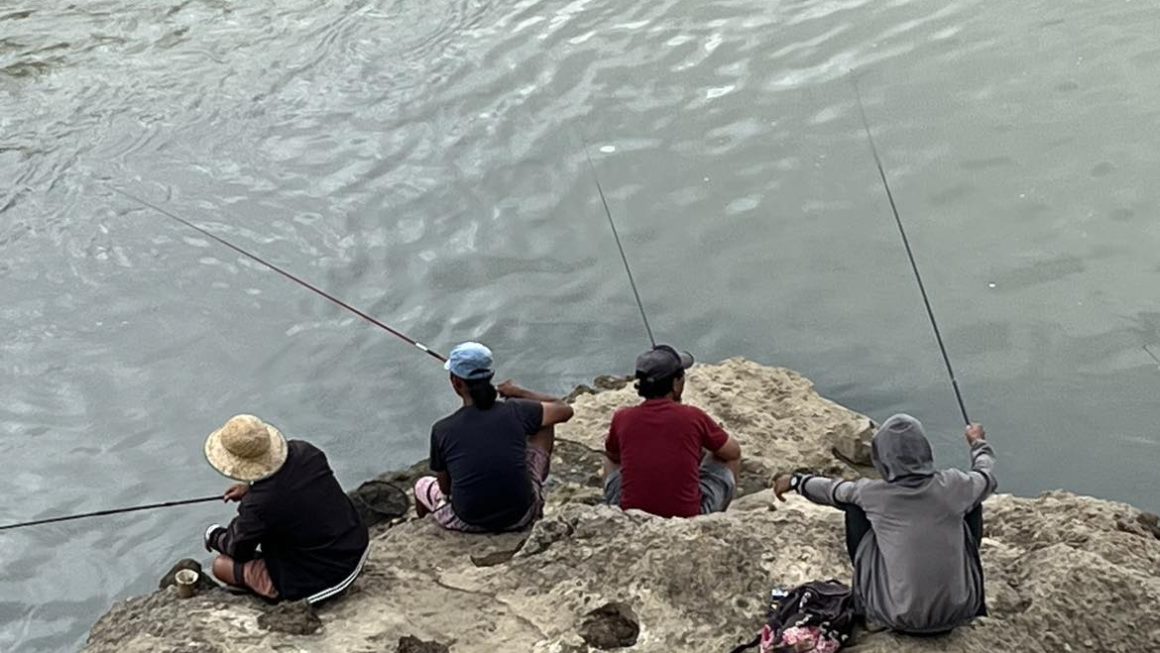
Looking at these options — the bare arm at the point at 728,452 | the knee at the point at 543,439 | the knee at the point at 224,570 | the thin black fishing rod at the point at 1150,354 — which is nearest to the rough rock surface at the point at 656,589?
the knee at the point at 224,570

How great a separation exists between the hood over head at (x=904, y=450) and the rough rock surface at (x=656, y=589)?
0.69 m

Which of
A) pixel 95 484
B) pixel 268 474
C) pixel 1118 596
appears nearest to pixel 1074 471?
pixel 1118 596

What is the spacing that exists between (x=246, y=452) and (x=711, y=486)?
2.36 meters

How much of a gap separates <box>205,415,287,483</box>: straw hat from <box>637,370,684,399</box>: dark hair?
1.73 metres

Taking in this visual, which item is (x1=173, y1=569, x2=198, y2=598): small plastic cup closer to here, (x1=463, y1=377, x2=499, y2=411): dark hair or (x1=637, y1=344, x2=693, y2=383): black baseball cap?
(x1=463, y1=377, x2=499, y2=411): dark hair

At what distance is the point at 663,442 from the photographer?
6082 millimetres

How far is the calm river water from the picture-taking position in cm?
866

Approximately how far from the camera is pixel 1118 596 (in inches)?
199

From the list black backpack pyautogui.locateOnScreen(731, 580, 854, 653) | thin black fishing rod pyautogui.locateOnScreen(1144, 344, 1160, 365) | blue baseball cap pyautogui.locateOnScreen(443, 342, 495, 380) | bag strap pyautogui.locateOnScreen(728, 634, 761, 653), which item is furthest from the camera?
thin black fishing rod pyautogui.locateOnScreen(1144, 344, 1160, 365)

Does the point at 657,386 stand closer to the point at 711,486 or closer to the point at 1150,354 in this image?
the point at 711,486

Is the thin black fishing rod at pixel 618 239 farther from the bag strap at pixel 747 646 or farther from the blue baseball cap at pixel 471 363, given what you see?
the bag strap at pixel 747 646

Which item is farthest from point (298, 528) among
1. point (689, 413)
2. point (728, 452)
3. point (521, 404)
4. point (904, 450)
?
point (904, 450)

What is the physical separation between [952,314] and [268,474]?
18.2 ft

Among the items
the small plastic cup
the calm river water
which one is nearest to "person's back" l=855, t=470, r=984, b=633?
the small plastic cup
